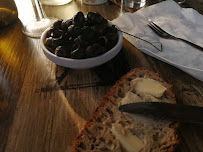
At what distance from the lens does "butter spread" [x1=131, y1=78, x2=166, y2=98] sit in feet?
2.18

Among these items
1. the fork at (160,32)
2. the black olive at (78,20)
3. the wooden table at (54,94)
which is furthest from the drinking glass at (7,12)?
the fork at (160,32)

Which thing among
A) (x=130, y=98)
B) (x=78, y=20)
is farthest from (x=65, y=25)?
(x=130, y=98)

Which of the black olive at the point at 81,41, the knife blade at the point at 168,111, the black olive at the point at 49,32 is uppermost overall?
the black olive at the point at 81,41

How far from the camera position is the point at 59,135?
24.4 inches

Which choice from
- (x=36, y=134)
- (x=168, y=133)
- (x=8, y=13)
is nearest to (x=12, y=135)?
(x=36, y=134)

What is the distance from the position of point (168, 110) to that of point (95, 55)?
0.38 m

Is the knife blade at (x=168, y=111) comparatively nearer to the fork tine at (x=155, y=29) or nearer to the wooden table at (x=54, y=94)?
the wooden table at (x=54, y=94)

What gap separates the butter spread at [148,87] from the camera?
664mm

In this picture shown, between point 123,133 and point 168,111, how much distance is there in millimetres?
181

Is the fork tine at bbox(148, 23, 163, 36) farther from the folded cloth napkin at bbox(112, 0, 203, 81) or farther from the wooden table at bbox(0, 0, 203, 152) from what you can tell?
the wooden table at bbox(0, 0, 203, 152)

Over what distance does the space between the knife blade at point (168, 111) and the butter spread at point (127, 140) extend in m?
0.08

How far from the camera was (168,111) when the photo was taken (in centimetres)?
58

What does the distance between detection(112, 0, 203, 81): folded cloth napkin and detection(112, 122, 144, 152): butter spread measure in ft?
1.57

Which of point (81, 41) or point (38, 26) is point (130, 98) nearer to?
point (81, 41)
